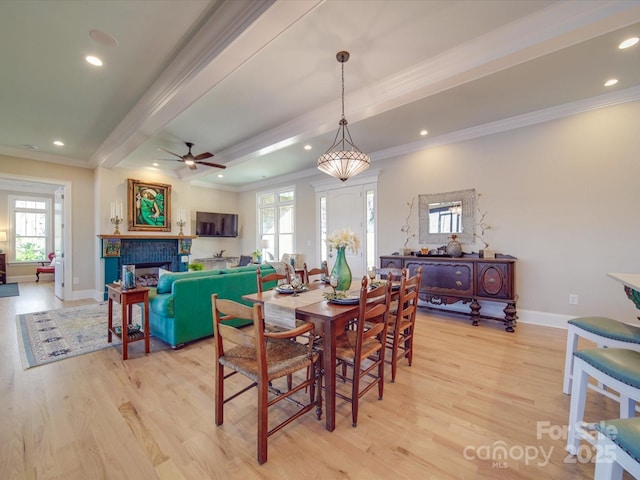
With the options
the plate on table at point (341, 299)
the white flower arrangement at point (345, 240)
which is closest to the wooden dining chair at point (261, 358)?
the plate on table at point (341, 299)

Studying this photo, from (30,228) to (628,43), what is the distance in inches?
516

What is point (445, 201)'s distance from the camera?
451 cm

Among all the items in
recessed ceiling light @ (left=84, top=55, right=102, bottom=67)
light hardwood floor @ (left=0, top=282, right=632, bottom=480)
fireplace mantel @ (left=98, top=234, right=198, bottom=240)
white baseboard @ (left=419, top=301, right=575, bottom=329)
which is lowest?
light hardwood floor @ (left=0, top=282, right=632, bottom=480)

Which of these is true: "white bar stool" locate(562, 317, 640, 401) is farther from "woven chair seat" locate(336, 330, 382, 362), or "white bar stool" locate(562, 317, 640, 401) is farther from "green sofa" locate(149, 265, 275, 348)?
"green sofa" locate(149, 265, 275, 348)

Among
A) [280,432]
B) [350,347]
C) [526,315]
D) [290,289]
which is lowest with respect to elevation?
[280,432]

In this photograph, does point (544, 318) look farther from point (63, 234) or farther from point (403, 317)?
point (63, 234)

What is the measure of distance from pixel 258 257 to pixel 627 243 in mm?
6962

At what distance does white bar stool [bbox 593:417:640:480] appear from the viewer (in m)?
0.85

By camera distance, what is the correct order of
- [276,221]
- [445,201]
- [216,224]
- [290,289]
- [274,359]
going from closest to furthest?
[274,359], [290,289], [445,201], [276,221], [216,224]

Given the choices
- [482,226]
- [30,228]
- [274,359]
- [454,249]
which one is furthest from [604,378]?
[30,228]

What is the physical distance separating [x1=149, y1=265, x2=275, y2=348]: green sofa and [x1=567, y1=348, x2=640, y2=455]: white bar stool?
3231 mm

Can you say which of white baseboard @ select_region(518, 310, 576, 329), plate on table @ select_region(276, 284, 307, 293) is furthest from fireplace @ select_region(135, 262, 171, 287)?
white baseboard @ select_region(518, 310, 576, 329)

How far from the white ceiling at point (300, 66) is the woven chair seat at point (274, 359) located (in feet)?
7.41

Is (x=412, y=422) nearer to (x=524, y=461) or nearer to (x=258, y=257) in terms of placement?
(x=524, y=461)
